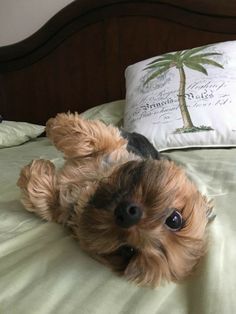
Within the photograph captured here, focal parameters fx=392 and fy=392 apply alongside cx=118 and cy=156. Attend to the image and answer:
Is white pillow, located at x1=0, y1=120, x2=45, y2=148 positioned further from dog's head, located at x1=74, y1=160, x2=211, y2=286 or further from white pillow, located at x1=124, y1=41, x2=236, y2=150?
dog's head, located at x1=74, y1=160, x2=211, y2=286

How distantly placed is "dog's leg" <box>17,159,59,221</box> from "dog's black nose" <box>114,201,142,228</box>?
253 mm

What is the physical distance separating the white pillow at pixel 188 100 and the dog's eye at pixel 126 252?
65 cm

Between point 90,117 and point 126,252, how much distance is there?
105 cm

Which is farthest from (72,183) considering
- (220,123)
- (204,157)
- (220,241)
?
(220,123)

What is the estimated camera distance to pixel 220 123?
1.20 m

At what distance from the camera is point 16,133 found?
5.70 feet

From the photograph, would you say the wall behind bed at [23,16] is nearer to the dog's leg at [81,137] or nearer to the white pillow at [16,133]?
the white pillow at [16,133]

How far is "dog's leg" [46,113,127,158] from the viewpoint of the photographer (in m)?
0.82

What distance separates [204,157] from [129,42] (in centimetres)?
89

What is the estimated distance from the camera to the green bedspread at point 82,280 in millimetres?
549

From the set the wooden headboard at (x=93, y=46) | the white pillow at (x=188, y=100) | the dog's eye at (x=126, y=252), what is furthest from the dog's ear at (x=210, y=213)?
the wooden headboard at (x=93, y=46)

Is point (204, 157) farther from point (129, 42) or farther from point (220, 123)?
point (129, 42)

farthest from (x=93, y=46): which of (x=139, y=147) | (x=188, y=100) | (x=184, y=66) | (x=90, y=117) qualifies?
(x=139, y=147)

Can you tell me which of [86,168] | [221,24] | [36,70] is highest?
[221,24]
